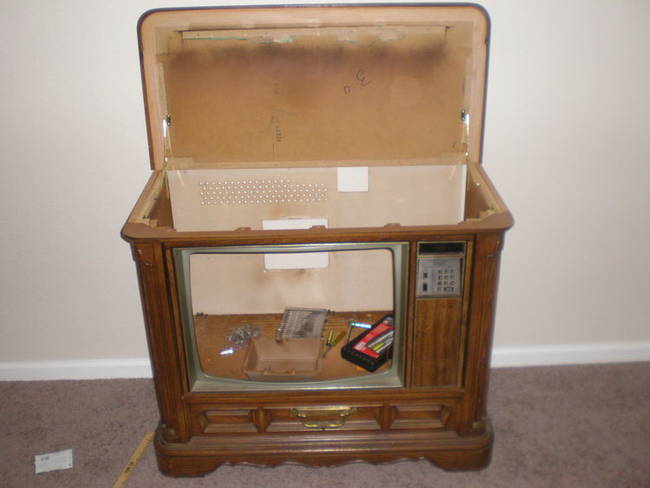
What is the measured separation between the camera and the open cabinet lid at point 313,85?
5.67 ft

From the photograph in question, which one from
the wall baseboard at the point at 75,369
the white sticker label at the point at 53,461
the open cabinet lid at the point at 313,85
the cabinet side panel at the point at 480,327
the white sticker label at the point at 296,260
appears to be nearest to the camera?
the cabinet side panel at the point at 480,327

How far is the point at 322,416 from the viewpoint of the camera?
70.3 inches

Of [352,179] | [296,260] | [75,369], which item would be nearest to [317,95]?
[352,179]

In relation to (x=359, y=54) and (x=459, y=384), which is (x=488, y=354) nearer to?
(x=459, y=384)

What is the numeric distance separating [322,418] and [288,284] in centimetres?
55

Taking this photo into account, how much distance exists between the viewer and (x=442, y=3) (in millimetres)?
1720

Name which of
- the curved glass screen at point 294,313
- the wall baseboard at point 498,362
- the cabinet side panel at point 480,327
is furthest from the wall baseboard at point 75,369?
the cabinet side panel at point 480,327

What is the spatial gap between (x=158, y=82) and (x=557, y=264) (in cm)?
145

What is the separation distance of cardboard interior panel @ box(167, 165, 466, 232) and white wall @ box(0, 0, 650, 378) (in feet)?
0.52

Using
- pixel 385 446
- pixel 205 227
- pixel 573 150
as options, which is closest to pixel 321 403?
pixel 385 446

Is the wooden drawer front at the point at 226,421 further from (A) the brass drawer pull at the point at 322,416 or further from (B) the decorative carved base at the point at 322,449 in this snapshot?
(A) the brass drawer pull at the point at 322,416

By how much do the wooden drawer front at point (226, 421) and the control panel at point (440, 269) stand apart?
0.64 meters

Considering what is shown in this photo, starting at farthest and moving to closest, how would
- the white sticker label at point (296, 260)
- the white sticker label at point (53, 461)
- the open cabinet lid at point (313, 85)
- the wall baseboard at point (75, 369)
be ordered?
1. the wall baseboard at point (75, 369)
2. the white sticker label at point (296, 260)
3. the white sticker label at point (53, 461)
4. the open cabinet lid at point (313, 85)

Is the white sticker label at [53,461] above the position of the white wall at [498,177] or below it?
below
